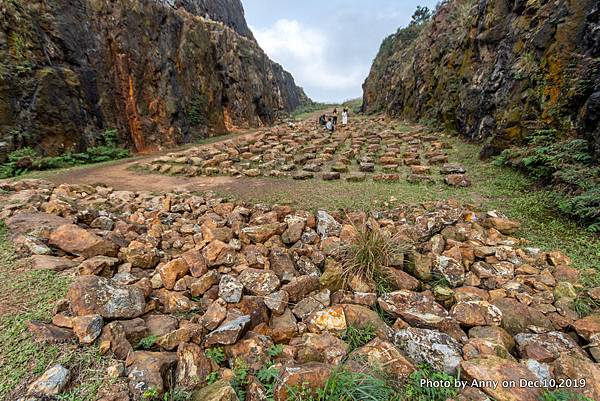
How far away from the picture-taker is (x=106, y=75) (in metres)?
9.62

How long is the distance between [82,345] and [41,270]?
46.9 inches

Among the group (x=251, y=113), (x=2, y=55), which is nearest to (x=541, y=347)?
(x=2, y=55)

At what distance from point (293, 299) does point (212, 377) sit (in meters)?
1.09

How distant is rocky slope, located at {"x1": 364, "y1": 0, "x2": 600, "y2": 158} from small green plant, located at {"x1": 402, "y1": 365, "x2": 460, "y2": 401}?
4667 millimetres

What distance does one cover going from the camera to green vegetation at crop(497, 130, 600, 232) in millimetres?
3547

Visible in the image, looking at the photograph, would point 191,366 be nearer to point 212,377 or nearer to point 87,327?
point 212,377

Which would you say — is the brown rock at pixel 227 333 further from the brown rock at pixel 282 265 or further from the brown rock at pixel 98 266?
the brown rock at pixel 98 266

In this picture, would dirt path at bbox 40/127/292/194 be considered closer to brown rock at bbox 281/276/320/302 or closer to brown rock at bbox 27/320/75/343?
brown rock at bbox 281/276/320/302

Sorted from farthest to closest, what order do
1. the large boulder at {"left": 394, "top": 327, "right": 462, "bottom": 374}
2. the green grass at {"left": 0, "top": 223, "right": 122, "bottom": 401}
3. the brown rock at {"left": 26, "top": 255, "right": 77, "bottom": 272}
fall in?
the brown rock at {"left": 26, "top": 255, "right": 77, "bottom": 272} < the large boulder at {"left": 394, "top": 327, "right": 462, "bottom": 374} < the green grass at {"left": 0, "top": 223, "right": 122, "bottom": 401}

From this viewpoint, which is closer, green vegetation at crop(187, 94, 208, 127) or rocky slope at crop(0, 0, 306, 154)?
rocky slope at crop(0, 0, 306, 154)

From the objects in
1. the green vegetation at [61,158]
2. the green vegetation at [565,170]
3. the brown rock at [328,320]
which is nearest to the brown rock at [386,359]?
the brown rock at [328,320]

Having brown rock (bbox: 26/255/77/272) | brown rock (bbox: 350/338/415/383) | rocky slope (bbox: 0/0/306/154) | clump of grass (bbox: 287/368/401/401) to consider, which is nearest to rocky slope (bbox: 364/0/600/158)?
brown rock (bbox: 350/338/415/383)

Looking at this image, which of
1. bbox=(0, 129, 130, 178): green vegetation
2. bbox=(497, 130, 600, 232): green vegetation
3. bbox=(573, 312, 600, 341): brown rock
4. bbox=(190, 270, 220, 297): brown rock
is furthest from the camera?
bbox=(0, 129, 130, 178): green vegetation

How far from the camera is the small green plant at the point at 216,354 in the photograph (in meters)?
2.02
